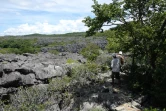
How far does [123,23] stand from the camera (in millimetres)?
16359

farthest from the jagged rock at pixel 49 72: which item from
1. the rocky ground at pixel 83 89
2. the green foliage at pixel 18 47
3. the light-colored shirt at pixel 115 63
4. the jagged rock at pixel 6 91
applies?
the green foliage at pixel 18 47

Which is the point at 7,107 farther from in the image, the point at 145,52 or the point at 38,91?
the point at 145,52

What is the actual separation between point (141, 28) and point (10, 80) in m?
8.68

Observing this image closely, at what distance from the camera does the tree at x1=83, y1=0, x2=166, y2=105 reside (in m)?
15.6

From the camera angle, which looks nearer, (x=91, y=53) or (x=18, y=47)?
(x=91, y=53)

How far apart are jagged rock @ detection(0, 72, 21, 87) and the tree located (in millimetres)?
5431

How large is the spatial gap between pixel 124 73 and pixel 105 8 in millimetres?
5193

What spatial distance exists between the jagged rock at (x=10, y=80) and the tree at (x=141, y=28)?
5.43 metres

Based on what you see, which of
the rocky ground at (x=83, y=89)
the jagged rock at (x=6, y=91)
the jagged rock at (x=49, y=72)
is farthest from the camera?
the jagged rock at (x=49, y=72)

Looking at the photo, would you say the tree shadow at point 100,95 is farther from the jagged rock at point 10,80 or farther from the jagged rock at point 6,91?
the jagged rock at point 10,80

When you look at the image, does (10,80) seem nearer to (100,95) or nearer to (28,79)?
(28,79)

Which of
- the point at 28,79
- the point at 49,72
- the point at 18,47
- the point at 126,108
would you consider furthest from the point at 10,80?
the point at 18,47

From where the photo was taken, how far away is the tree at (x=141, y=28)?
1560 centimetres

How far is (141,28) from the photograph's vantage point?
50.8 ft
